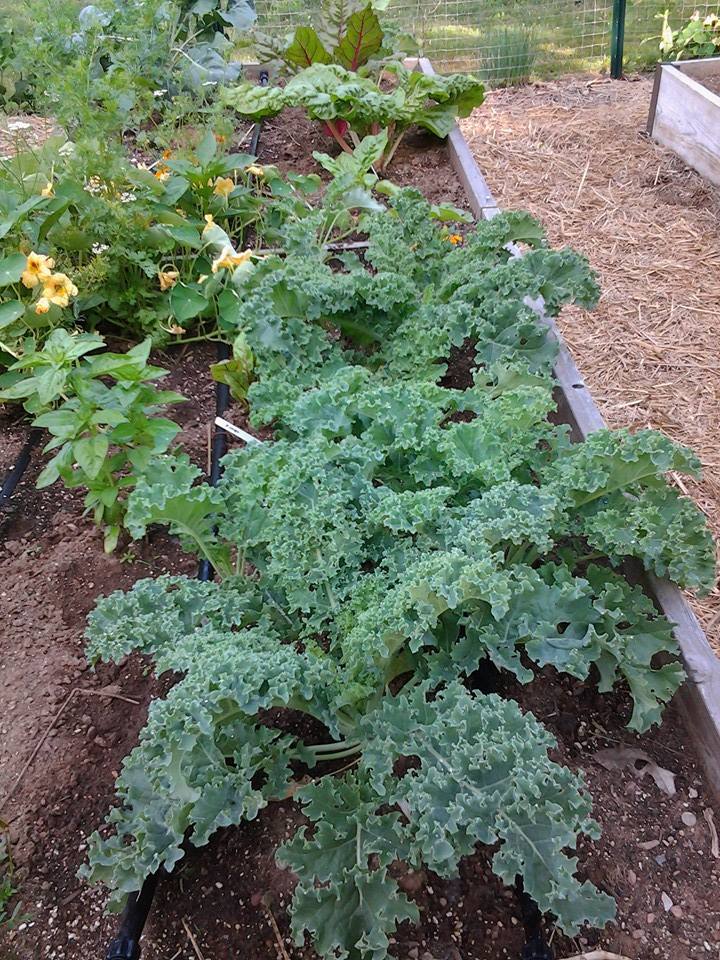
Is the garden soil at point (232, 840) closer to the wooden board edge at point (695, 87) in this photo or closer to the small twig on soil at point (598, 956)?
the small twig on soil at point (598, 956)

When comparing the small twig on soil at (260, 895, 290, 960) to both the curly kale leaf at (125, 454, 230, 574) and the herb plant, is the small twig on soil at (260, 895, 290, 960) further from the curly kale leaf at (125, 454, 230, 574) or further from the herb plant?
the herb plant

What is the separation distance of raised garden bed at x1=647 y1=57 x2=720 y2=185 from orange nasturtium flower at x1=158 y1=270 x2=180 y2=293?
3216 millimetres

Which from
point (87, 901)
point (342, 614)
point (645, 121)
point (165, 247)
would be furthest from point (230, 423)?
point (645, 121)

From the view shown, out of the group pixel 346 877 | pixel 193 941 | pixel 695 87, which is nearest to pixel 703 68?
pixel 695 87

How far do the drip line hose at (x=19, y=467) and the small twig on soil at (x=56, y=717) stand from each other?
847 mm

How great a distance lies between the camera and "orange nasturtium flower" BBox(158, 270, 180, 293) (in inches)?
124

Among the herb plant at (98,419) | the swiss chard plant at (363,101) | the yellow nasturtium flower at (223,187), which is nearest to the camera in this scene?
the herb plant at (98,419)

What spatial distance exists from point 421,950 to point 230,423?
1786 millimetres

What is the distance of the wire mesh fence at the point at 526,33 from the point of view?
6152 millimetres

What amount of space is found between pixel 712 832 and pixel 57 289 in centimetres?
247

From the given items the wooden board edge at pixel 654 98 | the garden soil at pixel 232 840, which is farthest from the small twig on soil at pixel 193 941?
the wooden board edge at pixel 654 98

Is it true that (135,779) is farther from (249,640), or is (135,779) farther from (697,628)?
(697,628)

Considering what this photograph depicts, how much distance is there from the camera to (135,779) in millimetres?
1673

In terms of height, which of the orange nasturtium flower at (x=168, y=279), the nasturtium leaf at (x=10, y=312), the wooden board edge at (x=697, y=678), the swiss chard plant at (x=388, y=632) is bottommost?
the wooden board edge at (x=697, y=678)
